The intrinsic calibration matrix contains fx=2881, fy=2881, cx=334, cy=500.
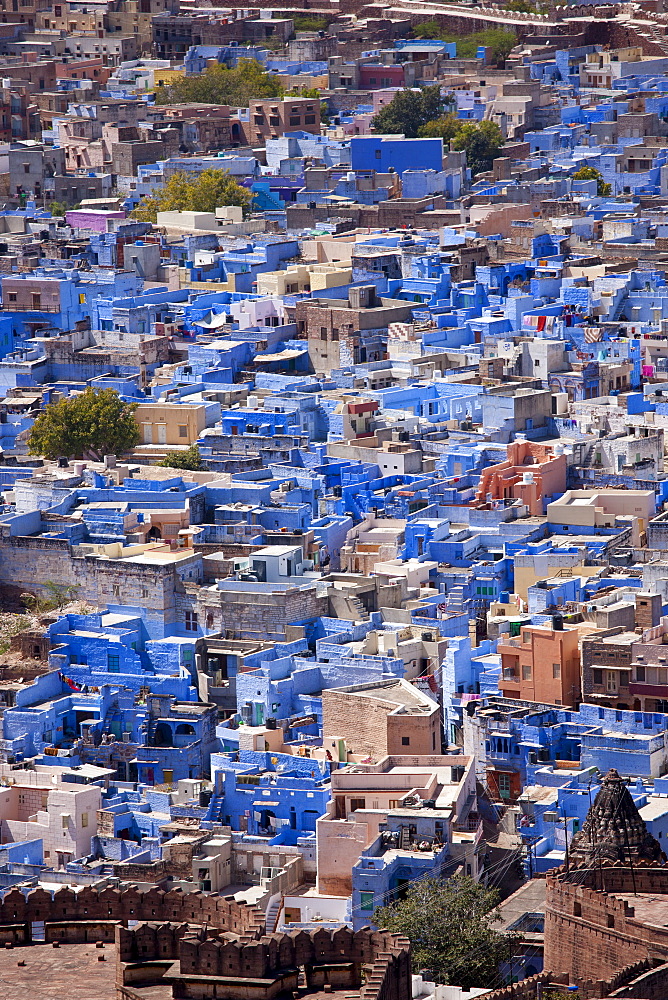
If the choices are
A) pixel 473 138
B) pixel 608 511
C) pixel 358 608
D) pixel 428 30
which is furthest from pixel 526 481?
pixel 428 30

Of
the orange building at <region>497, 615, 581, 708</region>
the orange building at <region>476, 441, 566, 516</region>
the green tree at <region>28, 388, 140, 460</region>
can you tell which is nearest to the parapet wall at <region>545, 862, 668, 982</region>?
the orange building at <region>497, 615, 581, 708</region>

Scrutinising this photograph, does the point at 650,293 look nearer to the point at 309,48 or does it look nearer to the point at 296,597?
the point at 296,597

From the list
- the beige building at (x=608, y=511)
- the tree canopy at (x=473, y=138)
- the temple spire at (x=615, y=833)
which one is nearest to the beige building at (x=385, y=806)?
Answer: the temple spire at (x=615, y=833)

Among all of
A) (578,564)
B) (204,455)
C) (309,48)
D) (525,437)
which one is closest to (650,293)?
(525,437)

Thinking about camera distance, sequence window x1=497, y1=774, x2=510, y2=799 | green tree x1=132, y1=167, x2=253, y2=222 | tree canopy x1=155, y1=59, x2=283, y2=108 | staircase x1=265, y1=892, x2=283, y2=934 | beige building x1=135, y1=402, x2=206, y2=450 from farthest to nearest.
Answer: tree canopy x1=155, y1=59, x2=283, y2=108, green tree x1=132, y1=167, x2=253, y2=222, beige building x1=135, y1=402, x2=206, y2=450, window x1=497, y1=774, x2=510, y2=799, staircase x1=265, y1=892, x2=283, y2=934

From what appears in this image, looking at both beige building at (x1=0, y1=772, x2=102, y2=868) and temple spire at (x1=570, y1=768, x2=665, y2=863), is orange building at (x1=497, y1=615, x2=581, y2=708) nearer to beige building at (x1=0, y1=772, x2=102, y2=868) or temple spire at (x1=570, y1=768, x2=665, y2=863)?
beige building at (x1=0, y1=772, x2=102, y2=868)

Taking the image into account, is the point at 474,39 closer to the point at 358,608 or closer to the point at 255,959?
the point at 358,608

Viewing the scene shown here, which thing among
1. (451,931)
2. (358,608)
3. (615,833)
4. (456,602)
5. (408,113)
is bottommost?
(456,602)
